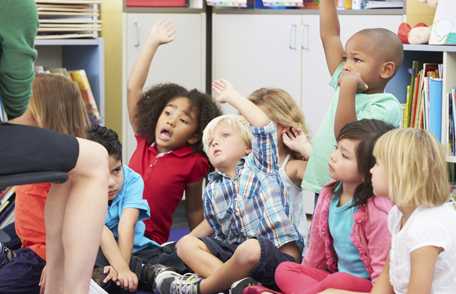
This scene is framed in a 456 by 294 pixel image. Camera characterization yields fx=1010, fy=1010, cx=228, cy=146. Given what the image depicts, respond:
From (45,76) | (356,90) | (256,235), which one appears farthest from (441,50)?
(45,76)

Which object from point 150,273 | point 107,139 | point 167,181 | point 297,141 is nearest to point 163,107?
point 167,181

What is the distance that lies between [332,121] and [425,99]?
2.79 feet

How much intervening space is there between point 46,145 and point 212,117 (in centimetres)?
→ 135

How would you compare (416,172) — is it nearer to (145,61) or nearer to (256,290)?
(256,290)

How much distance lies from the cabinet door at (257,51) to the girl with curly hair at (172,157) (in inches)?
44.3

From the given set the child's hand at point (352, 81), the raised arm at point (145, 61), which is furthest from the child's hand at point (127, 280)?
the child's hand at point (352, 81)

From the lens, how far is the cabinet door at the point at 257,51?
15.1 ft

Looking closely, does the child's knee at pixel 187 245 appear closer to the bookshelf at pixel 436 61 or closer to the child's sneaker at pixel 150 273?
the child's sneaker at pixel 150 273

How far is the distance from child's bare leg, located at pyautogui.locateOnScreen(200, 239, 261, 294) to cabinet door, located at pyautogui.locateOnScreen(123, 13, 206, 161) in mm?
1890

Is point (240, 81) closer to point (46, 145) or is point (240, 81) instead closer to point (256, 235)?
point (256, 235)

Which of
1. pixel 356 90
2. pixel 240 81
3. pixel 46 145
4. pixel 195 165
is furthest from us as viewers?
pixel 240 81

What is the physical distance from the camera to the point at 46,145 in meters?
2.18

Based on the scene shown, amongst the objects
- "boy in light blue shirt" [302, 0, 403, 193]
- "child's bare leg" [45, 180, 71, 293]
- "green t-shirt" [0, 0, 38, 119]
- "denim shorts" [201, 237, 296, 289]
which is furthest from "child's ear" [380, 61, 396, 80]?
"green t-shirt" [0, 0, 38, 119]

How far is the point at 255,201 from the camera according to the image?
9.96 feet
